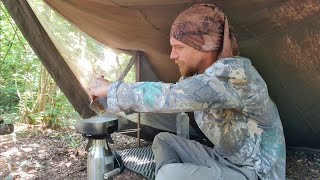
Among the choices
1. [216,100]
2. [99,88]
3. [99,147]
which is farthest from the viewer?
[99,147]

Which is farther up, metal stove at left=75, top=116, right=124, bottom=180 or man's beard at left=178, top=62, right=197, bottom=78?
man's beard at left=178, top=62, right=197, bottom=78

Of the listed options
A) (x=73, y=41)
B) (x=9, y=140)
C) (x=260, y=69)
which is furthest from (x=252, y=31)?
(x=9, y=140)

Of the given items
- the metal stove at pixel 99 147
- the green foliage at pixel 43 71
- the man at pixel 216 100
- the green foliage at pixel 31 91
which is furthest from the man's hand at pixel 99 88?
the green foliage at pixel 31 91

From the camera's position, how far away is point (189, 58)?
1511 mm

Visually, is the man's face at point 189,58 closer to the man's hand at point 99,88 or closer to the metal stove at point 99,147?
the man's hand at point 99,88

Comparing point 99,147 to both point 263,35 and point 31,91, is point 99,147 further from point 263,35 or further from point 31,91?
point 31,91

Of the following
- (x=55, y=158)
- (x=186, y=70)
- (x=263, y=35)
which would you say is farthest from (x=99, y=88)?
(x=55, y=158)

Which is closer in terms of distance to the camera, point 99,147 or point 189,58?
point 189,58

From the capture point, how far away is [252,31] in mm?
2021

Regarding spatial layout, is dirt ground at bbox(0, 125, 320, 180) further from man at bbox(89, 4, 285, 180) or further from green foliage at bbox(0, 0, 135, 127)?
man at bbox(89, 4, 285, 180)

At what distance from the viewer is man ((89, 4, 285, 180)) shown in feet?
4.12

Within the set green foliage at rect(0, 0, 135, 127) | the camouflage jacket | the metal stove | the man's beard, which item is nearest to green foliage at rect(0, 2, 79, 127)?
green foliage at rect(0, 0, 135, 127)

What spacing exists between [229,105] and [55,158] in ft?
5.93

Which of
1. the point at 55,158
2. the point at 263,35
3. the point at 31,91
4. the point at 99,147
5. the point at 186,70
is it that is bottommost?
the point at 55,158
